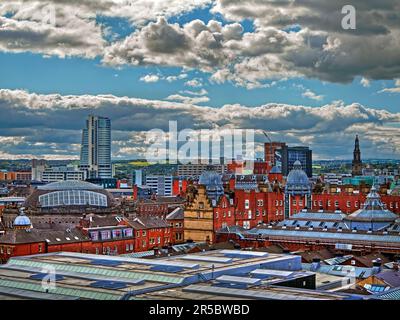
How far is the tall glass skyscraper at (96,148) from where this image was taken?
145 m

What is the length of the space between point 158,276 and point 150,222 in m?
37.7

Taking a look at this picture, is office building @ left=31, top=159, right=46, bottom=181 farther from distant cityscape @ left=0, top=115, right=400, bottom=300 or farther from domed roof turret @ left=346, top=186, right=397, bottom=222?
domed roof turret @ left=346, top=186, right=397, bottom=222

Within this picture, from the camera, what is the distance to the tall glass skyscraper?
145 m

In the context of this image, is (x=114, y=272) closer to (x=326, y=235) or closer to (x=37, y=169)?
(x=326, y=235)

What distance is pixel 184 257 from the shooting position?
133 feet

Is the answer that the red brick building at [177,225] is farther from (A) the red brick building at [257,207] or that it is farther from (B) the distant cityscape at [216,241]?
(A) the red brick building at [257,207]

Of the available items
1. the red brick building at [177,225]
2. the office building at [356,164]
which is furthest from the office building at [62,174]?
the red brick building at [177,225]

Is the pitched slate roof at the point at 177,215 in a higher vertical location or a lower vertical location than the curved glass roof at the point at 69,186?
lower

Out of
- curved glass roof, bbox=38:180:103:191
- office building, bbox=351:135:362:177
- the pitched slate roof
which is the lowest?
the pitched slate roof

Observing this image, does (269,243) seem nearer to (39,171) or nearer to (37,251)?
(37,251)

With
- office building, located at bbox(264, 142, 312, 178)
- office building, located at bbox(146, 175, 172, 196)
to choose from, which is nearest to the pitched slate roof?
office building, located at bbox(264, 142, 312, 178)

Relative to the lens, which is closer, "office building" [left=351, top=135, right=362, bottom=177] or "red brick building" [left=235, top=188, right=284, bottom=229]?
"red brick building" [left=235, top=188, right=284, bottom=229]
